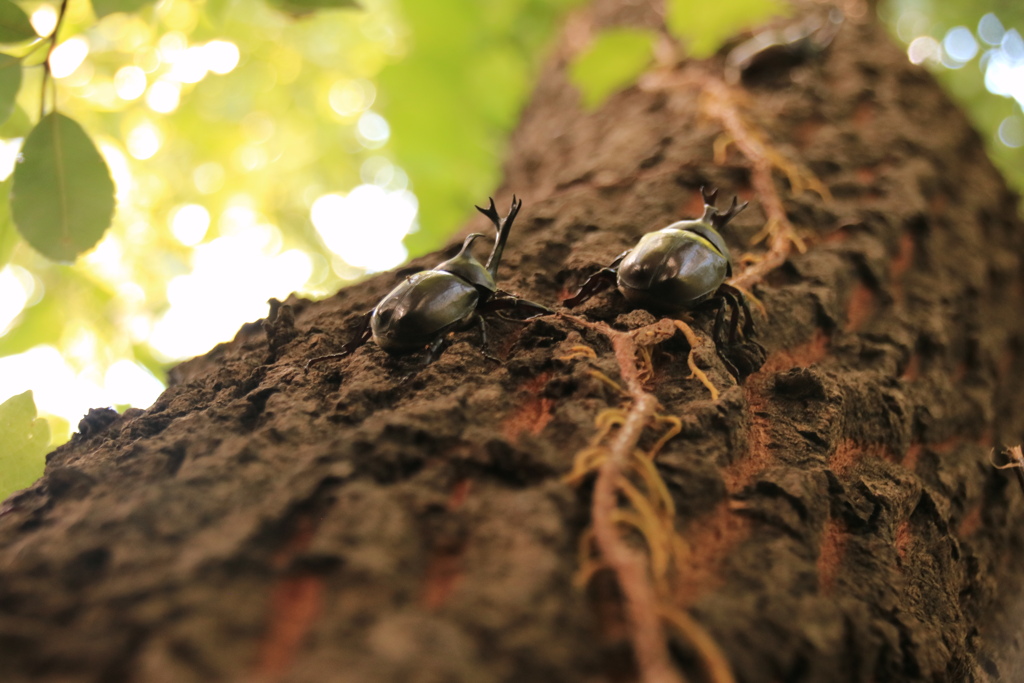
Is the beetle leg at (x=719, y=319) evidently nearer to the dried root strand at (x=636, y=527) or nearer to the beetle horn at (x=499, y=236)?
the dried root strand at (x=636, y=527)

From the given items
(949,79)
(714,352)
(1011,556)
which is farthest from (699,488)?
(949,79)

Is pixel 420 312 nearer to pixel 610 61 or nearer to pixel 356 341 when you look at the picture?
pixel 356 341

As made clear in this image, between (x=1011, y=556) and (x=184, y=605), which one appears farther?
(x=1011, y=556)

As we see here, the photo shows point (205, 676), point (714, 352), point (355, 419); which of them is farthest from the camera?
point (714, 352)

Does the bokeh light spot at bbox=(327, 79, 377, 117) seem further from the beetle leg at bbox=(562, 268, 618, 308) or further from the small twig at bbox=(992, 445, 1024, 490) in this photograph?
the small twig at bbox=(992, 445, 1024, 490)

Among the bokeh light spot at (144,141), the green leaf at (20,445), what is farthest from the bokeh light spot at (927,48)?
the green leaf at (20,445)

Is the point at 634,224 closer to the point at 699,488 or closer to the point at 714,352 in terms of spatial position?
the point at 714,352

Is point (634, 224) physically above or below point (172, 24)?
below
